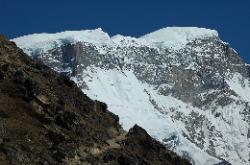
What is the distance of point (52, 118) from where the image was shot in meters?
66.3

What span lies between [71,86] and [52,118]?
12634 mm

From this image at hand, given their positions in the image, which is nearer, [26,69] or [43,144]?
[43,144]

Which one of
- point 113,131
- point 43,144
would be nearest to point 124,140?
point 113,131

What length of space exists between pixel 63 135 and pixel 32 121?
8.42ft

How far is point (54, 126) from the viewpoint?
65125mm

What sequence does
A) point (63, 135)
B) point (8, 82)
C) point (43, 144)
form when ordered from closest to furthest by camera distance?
point (43, 144) < point (63, 135) < point (8, 82)

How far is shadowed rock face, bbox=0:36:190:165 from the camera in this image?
193 feet

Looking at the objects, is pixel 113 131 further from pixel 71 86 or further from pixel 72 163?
pixel 72 163

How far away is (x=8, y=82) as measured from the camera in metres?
68.5

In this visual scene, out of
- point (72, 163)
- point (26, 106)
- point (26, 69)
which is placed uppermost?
point (26, 69)

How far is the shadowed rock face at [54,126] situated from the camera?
193ft

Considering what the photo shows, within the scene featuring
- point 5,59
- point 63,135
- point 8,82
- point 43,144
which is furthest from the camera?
A: point 5,59

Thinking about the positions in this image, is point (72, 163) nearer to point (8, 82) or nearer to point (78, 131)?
point (78, 131)

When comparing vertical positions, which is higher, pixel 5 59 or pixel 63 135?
pixel 5 59
